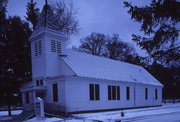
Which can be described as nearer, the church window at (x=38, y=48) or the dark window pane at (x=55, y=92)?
the dark window pane at (x=55, y=92)

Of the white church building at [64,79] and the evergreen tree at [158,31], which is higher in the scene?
the evergreen tree at [158,31]

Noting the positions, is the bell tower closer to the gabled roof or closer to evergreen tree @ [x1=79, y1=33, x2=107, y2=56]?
the gabled roof

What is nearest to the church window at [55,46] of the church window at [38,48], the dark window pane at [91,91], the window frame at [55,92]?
the church window at [38,48]

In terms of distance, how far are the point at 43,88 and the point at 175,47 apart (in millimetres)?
13178

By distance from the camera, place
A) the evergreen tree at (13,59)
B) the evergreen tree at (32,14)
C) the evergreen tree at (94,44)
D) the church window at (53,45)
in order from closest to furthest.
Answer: the church window at (53,45) → the evergreen tree at (13,59) → the evergreen tree at (32,14) → the evergreen tree at (94,44)

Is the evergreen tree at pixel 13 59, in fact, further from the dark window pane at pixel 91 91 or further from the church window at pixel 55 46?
the dark window pane at pixel 91 91

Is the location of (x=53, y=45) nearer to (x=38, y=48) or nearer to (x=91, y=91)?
(x=38, y=48)

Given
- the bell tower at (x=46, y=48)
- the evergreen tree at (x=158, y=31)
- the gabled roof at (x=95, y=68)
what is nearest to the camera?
the evergreen tree at (x=158, y=31)

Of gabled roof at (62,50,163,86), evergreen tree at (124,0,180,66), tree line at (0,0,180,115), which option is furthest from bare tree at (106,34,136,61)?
evergreen tree at (124,0,180,66)

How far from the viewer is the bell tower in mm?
18922

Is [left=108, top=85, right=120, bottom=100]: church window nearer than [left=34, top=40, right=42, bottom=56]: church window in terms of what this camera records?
No

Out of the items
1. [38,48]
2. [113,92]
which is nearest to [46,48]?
[38,48]

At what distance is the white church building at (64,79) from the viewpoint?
17.8 m

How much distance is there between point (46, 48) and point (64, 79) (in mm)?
4149
